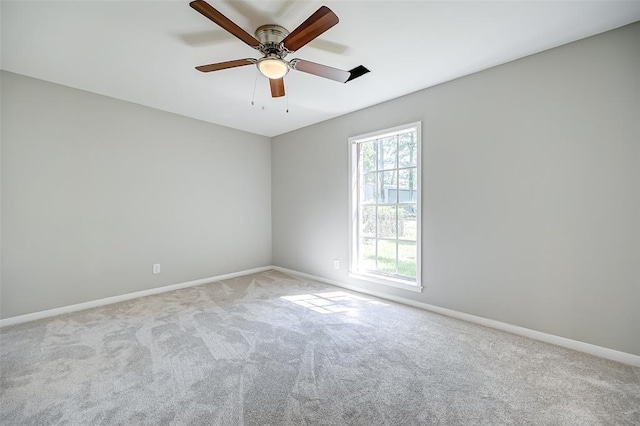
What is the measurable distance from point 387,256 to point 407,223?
21.2 inches

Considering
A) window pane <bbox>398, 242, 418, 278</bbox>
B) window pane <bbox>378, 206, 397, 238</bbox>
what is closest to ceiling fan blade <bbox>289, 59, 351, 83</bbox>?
window pane <bbox>378, 206, 397, 238</bbox>

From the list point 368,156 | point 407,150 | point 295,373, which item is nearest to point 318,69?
point 407,150

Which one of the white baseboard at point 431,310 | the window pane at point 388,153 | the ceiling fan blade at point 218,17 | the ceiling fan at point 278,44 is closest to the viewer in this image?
the ceiling fan blade at point 218,17

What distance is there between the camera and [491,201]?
2680 millimetres

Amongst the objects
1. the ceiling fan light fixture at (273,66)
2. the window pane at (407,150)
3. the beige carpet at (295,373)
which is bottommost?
the beige carpet at (295,373)

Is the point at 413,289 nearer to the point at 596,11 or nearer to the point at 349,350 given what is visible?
the point at 349,350

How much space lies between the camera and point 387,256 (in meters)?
3.61

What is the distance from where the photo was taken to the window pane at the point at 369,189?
149 inches

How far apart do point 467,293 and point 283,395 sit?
2.14 meters

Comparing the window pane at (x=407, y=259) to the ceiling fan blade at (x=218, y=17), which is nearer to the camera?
the ceiling fan blade at (x=218, y=17)

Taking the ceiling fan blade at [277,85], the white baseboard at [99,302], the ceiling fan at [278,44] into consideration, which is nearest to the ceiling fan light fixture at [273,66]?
the ceiling fan at [278,44]

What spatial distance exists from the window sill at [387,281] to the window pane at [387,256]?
0.48 ft

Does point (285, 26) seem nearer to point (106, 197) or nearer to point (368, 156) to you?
point (368, 156)

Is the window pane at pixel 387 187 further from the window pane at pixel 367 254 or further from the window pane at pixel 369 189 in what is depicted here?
the window pane at pixel 367 254
